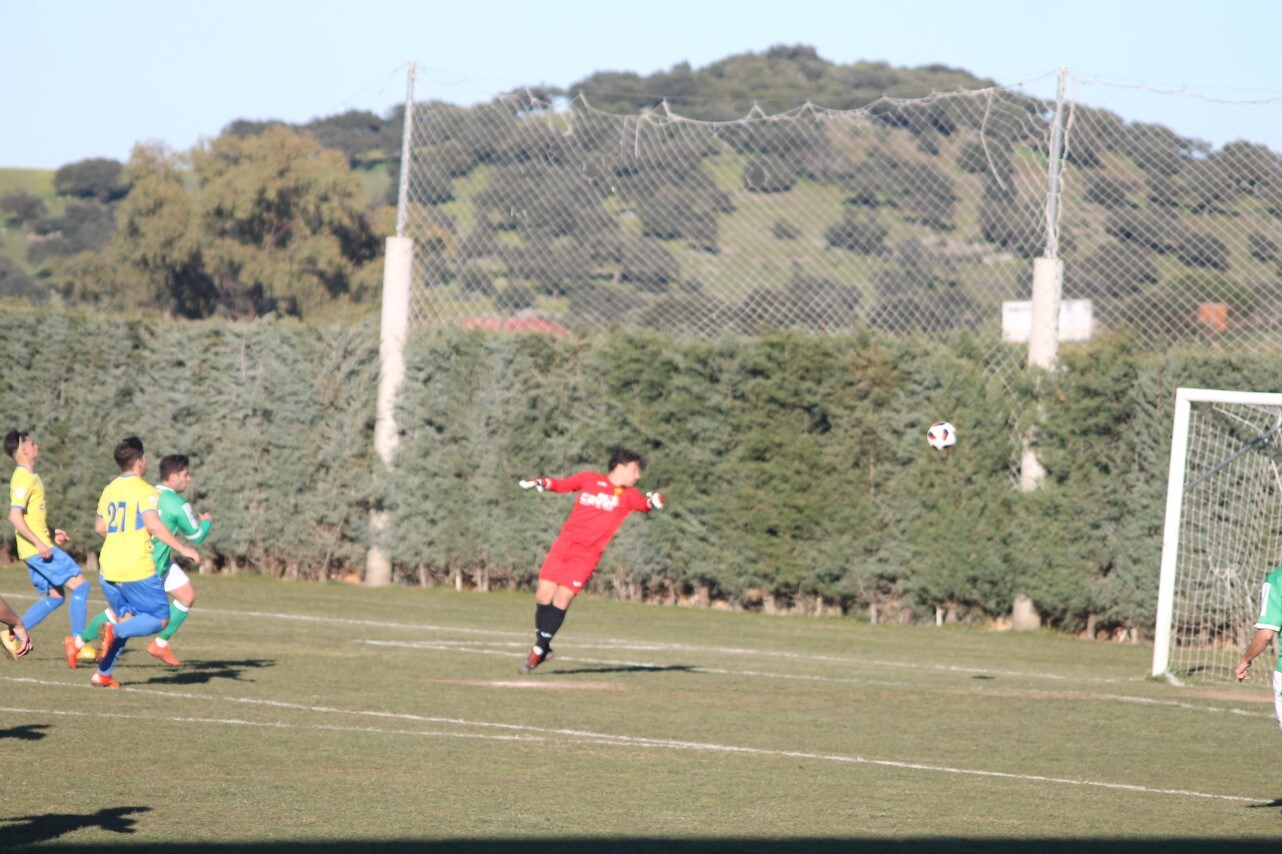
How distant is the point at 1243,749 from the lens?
430 inches

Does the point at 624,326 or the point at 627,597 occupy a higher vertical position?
the point at 624,326

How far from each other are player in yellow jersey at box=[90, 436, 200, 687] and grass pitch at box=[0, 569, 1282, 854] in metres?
0.54

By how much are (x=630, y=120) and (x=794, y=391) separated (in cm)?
668

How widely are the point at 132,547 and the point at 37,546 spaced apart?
159 centimetres

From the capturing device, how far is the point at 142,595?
11828mm

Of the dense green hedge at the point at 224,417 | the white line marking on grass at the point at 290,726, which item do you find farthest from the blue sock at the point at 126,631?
the dense green hedge at the point at 224,417

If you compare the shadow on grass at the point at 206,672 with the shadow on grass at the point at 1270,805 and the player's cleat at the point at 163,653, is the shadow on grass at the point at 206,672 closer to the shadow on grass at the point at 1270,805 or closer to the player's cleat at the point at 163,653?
the player's cleat at the point at 163,653

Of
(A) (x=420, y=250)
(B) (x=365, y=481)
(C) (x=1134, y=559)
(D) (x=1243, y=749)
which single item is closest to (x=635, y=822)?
(D) (x=1243, y=749)

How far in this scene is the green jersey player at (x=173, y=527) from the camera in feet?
39.2

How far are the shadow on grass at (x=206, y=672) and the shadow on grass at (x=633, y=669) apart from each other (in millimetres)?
2524

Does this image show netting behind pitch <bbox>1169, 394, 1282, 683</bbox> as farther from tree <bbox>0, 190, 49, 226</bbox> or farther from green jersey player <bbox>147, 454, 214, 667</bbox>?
tree <bbox>0, 190, 49, 226</bbox>

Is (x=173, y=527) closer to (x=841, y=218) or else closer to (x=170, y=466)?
(x=170, y=466)

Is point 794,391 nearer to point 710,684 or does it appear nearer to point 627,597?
point 627,597

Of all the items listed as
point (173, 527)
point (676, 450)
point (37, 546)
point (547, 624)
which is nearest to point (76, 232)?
point (676, 450)
